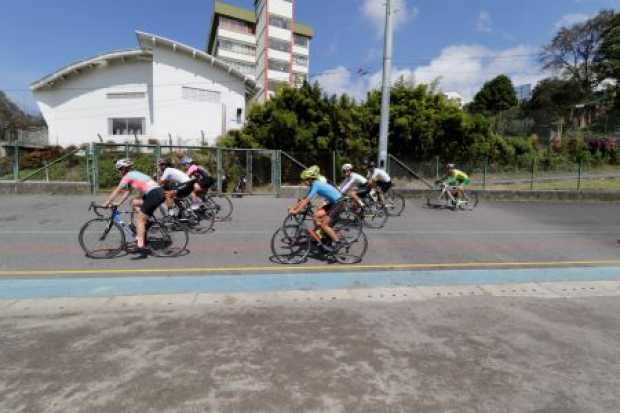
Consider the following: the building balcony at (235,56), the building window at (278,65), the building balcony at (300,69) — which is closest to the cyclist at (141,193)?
the building window at (278,65)

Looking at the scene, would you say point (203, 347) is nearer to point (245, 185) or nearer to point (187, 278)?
point (187, 278)

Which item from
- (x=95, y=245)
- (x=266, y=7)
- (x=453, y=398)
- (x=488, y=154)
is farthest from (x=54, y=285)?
(x=266, y=7)

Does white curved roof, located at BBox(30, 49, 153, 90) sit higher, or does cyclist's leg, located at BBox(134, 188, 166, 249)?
white curved roof, located at BBox(30, 49, 153, 90)

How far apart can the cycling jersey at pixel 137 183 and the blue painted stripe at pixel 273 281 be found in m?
1.52

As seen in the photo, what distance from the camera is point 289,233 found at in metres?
7.02

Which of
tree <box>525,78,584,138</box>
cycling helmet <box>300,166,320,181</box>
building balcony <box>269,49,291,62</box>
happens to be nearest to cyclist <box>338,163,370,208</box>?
cycling helmet <box>300,166,320,181</box>

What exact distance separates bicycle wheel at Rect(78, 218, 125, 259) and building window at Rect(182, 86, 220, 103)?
856 inches

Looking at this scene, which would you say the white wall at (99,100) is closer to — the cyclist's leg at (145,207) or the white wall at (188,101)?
the white wall at (188,101)

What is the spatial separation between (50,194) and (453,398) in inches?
624

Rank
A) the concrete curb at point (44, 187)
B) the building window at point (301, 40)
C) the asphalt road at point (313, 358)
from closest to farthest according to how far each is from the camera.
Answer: the asphalt road at point (313, 358)
the concrete curb at point (44, 187)
the building window at point (301, 40)

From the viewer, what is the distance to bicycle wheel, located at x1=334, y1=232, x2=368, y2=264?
6.85m

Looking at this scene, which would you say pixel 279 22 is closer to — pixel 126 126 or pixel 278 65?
pixel 278 65

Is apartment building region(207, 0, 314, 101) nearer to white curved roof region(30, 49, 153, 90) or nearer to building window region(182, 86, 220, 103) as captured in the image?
building window region(182, 86, 220, 103)

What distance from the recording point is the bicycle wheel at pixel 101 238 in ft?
21.5
